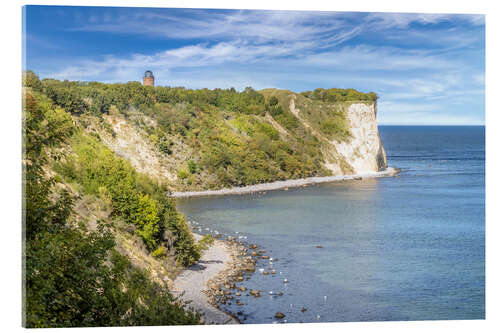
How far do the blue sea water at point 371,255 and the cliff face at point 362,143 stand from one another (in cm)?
1824

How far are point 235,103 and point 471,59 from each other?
30.7m

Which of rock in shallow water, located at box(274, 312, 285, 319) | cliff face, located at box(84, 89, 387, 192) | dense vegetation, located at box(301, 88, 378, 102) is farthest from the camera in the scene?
dense vegetation, located at box(301, 88, 378, 102)

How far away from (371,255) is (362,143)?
104ft

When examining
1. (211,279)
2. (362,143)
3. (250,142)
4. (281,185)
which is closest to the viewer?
(211,279)

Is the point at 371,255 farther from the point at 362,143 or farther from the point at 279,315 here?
the point at 362,143

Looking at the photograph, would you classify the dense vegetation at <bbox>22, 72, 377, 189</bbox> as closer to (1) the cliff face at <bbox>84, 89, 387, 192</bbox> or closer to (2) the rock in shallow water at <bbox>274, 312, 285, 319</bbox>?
(1) the cliff face at <bbox>84, 89, 387, 192</bbox>

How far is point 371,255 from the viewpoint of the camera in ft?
45.3

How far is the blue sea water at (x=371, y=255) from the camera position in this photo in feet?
33.2

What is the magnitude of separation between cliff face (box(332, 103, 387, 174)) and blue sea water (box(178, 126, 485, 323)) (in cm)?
1824

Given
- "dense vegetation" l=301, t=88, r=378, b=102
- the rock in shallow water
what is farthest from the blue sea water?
"dense vegetation" l=301, t=88, r=378, b=102

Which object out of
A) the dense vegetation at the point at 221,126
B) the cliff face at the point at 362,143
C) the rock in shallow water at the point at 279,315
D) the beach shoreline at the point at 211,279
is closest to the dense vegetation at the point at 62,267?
the beach shoreline at the point at 211,279

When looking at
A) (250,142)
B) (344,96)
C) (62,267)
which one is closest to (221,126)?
(250,142)

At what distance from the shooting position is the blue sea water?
10.1 meters
